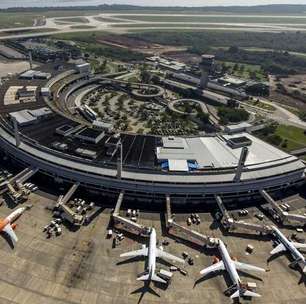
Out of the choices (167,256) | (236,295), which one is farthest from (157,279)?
(236,295)

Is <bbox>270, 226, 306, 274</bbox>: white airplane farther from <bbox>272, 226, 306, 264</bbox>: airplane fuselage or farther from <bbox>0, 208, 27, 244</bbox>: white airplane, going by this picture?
<bbox>0, 208, 27, 244</bbox>: white airplane

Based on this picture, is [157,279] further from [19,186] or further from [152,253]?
[19,186]

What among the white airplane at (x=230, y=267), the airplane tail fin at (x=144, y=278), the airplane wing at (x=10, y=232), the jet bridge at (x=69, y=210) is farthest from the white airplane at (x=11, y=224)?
the white airplane at (x=230, y=267)

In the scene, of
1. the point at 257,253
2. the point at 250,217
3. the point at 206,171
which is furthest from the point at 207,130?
the point at 257,253

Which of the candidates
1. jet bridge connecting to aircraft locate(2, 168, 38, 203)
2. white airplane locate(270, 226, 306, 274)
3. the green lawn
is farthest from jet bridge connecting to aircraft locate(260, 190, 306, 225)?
jet bridge connecting to aircraft locate(2, 168, 38, 203)

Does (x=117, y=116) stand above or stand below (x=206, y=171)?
below

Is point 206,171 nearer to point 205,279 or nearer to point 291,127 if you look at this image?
point 205,279

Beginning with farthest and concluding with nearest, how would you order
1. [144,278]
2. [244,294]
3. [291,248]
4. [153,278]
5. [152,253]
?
1. [291,248]
2. [152,253]
3. [153,278]
4. [144,278]
5. [244,294]
